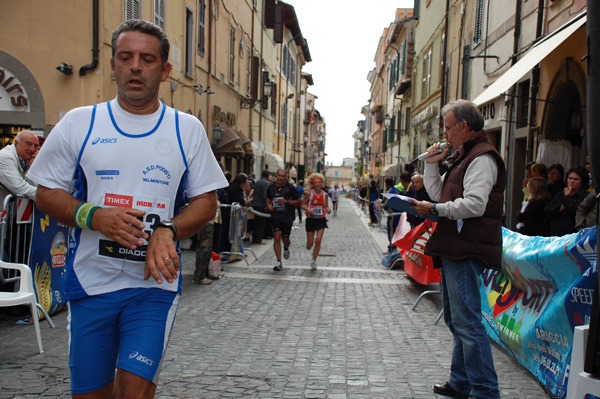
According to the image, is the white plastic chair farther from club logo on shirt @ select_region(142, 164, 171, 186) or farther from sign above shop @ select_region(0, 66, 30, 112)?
sign above shop @ select_region(0, 66, 30, 112)

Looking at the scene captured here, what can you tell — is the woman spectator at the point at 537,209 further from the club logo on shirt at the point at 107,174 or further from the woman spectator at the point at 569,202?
the club logo on shirt at the point at 107,174

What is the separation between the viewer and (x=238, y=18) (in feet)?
77.8

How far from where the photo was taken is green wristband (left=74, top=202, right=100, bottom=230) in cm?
228

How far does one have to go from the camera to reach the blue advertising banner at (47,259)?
→ 6.22 m

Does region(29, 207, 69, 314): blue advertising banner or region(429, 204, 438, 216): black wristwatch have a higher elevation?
region(429, 204, 438, 216): black wristwatch

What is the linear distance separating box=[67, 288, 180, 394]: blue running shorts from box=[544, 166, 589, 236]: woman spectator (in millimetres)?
6030

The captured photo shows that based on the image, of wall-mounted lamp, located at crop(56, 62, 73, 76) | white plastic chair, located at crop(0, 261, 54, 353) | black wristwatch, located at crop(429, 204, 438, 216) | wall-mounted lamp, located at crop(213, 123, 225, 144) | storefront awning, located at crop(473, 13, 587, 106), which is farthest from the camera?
wall-mounted lamp, located at crop(213, 123, 225, 144)

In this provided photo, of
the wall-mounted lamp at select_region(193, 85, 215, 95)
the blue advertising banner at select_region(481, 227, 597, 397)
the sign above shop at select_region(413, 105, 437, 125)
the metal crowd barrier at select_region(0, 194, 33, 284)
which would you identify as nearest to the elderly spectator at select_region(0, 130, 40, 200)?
the metal crowd barrier at select_region(0, 194, 33, 284)

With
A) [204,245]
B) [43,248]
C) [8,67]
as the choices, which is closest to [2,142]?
[8,67]

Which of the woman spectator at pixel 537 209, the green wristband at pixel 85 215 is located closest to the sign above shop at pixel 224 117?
the woman spectator at pixel 537 209

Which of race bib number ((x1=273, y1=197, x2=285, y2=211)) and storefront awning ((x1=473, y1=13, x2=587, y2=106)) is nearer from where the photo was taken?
storefront awning ((x1=473, y1=13, x2=587, y2=106))

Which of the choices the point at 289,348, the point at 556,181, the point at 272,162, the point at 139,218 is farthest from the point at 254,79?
the point at 139,218

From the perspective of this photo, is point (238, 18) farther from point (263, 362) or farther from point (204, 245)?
point (263, 362)

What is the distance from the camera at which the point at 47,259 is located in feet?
20.9
